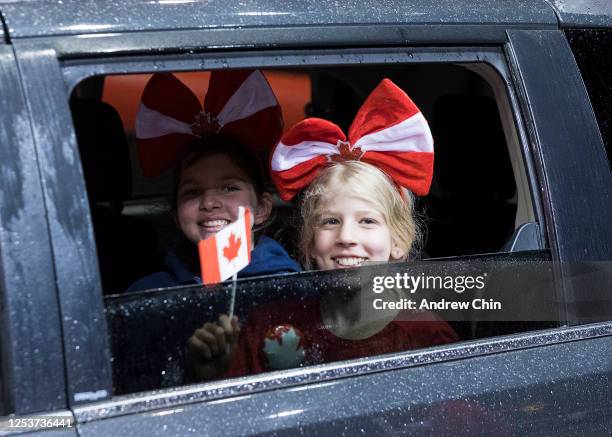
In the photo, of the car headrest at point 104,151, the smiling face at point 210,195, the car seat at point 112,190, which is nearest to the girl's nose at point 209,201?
the smiling face at point 210,195

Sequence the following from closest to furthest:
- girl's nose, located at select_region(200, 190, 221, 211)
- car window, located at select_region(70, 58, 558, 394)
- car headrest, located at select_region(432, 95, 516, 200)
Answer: car window, located at select_region(70, 58, 558, 394), girl's nose, located at select_region(200, 190, 221, 211), car headrest, located at select_region(432, 95, 516, 200)

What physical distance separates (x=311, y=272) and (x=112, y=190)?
5.23 feet

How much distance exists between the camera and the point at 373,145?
2443mm

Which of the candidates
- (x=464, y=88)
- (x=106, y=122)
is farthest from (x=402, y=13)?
(x=464, y=88)

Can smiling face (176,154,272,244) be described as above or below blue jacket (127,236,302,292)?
above

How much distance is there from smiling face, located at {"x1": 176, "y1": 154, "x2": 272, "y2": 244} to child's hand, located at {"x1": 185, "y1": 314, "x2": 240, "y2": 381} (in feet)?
2.66

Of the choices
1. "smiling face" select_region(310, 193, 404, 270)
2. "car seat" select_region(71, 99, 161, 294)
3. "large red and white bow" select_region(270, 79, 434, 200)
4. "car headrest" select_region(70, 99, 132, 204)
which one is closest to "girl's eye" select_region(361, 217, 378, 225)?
"smiling face" select_region(310, 193, 404, 270)

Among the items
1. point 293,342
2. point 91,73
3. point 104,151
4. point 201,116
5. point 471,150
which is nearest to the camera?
point 91,73

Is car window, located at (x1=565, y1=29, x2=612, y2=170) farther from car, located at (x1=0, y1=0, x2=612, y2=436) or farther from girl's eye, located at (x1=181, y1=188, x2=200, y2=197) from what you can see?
girl's eye, located at (x1=181, y1=188, x2=200, y2=197)

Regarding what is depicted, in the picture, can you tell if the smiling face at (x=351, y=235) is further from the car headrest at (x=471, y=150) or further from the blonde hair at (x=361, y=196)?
the car headrest at (x=471, y=150)

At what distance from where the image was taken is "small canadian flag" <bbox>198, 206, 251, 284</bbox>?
5.69 feet

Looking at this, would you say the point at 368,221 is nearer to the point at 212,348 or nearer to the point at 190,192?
the point at 190,192

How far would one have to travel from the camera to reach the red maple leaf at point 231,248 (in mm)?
1747

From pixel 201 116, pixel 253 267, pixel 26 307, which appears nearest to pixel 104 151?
pixel 201 116
